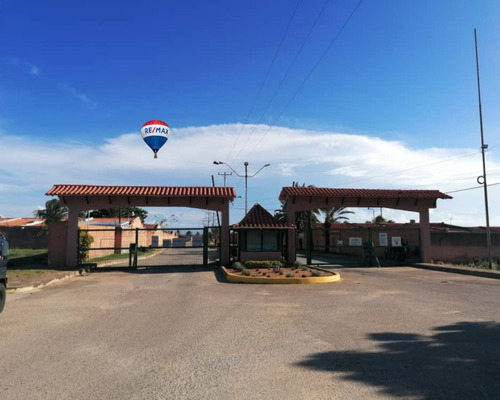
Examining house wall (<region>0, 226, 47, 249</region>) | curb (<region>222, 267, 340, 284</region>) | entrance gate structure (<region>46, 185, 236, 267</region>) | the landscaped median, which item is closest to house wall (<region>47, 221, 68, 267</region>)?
entrance gate structure (<region>46, 185, 236, 267</region>)

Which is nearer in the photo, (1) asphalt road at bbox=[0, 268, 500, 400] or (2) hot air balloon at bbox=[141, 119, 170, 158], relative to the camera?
(1) asphalt road at bbox=[0, 268, 500, 400]

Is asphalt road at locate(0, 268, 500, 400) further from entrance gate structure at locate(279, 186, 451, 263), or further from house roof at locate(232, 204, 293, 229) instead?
entrance gate structure at locate(279, 186, 451, 263)

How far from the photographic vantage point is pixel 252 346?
677cm

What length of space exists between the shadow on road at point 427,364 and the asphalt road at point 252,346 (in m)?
0.01

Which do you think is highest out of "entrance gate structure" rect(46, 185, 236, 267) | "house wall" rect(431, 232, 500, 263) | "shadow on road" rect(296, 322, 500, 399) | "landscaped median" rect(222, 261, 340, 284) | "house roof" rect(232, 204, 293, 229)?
"entrance gate structure" rect(46, 185, 236, 267)

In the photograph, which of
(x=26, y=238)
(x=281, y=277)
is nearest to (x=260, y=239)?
(x=281, y=277)

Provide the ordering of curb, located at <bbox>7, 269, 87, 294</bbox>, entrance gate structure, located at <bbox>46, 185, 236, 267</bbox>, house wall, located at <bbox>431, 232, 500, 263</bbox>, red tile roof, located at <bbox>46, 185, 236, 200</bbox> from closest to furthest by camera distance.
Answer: curb, located at <bbox>7, 269, 87, 294</bbox>, red tile roof, located at <bbox>46, 185, 236, 200</bbox>, entrance gate structure, located at <bbox>46, 185, 236, 267</bbox>, house wall, located at <bbox>431, 232, 500, 263</bbox>

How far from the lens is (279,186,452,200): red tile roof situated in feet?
79.4

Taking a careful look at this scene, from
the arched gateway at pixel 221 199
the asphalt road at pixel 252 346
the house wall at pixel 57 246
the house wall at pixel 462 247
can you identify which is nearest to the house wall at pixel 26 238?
the house wall at pixel 57 246

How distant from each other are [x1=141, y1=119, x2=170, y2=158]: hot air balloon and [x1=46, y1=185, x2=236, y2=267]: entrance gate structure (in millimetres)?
2344

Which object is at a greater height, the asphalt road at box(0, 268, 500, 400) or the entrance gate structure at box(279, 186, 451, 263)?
the entrance gate structure at box(279, 186, 451, 263)

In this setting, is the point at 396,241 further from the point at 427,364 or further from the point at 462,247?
the point at 427,364

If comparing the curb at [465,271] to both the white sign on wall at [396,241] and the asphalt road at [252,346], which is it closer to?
the white sign on wall at [396,241]

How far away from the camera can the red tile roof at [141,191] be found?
2222 centimetres
